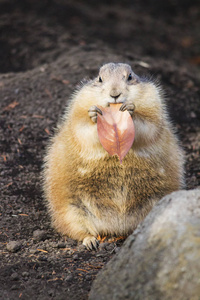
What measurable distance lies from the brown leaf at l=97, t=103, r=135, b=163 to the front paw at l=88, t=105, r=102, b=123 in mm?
77

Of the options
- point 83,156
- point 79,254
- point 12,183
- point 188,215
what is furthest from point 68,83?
point 188,215

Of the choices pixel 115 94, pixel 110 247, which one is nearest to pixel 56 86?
pixel 115 94

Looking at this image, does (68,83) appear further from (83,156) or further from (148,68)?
(83,156)

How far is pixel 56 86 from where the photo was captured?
7.46m

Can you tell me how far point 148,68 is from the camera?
8305 millimetres

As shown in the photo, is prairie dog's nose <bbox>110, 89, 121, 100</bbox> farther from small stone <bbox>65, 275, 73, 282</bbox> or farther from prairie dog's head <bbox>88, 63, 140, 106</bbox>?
small stone <bbox>65, 275, 73, 282</bbox>

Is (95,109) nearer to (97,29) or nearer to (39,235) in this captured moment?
(39,235)

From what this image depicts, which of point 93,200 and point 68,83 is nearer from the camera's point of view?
point 93,200

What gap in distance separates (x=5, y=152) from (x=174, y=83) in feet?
12.3

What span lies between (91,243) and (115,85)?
5.41 feet

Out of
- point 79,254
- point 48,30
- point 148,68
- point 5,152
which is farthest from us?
point 48,30

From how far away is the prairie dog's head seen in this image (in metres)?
4.34

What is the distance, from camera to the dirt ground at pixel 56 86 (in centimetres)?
414

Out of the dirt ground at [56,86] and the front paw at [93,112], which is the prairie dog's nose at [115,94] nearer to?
the front paw at [93,112]
